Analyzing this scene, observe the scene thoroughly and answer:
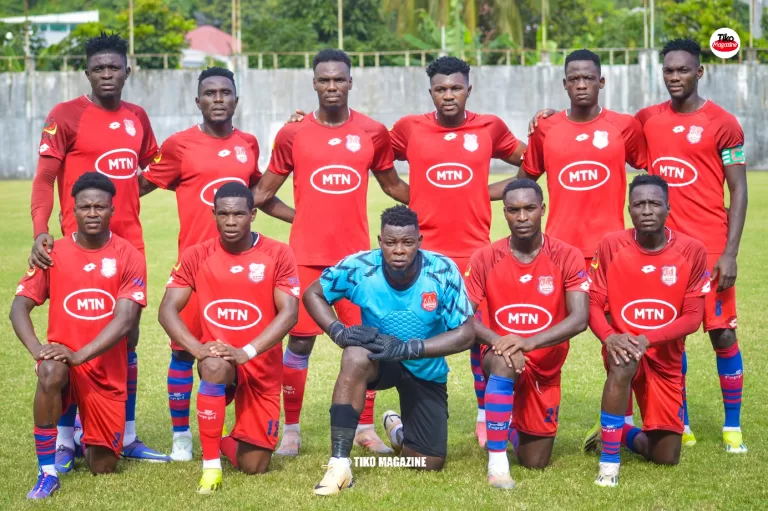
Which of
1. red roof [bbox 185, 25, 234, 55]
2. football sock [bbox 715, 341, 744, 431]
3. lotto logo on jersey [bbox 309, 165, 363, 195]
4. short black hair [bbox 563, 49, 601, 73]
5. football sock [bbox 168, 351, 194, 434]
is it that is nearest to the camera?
football sock [bbox 168, 351, 194, 434]

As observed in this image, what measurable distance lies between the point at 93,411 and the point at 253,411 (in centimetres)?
99

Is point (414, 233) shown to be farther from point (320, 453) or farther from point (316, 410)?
point (316, 410)

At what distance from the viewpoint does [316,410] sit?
8.32 meters

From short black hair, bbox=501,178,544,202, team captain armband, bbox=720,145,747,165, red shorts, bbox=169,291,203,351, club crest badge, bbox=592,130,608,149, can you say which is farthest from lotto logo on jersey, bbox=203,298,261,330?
team captain armband, bbox=720,145,747,165

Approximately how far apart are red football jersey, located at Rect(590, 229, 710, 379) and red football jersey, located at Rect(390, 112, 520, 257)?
1.18m

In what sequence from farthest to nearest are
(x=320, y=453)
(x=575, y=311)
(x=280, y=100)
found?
(x=280, y=100)
(x=320, y=453)
(x=575, y=311)

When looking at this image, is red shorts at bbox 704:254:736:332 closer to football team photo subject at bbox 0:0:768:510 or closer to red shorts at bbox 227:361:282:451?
football team photo subject at bbox 0:0:768:510

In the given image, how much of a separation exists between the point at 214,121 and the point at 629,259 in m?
3.01

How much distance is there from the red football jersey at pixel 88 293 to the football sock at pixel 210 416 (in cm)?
74

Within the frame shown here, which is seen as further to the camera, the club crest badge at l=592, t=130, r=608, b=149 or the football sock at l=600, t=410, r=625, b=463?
the club crest badge at l=592, t=130, r=608, b=149

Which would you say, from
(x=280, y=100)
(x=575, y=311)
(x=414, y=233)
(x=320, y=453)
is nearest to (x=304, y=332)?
(x=320, y=453)

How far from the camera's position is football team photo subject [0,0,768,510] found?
6199mm

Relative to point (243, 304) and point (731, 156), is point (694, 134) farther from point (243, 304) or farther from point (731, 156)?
point (243, 304)

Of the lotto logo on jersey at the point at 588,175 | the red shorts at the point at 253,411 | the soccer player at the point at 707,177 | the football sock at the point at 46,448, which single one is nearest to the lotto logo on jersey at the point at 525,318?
the lotto logo on jersey at the point at 588,175
